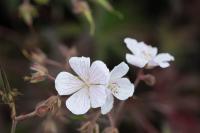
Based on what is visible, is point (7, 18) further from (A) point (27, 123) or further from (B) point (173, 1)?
(B) point (173, 1)

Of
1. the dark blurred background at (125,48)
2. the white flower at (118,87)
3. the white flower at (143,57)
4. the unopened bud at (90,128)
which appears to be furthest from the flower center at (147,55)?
the dark blurred background at (125,48)

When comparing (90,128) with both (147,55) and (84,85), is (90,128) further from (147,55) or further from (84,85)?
(147,55)

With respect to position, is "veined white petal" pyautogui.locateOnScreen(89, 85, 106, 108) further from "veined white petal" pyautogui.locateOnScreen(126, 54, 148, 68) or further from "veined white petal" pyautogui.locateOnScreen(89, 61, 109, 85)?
"veined white petal" pyautogui.locateOnScreen(126, 54, 148, 68)

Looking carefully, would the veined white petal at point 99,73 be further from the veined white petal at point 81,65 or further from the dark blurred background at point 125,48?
the dark blurred background at point 125,48

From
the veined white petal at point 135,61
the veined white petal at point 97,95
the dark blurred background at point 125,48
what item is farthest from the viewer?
the dark blurred background at point 125,48

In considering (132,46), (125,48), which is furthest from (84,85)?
(125,48)

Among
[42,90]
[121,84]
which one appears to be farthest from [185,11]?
[121,84]

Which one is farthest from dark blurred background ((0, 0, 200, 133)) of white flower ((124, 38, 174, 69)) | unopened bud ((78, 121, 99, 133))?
unopened bud ((78, 121, 99, 133))
